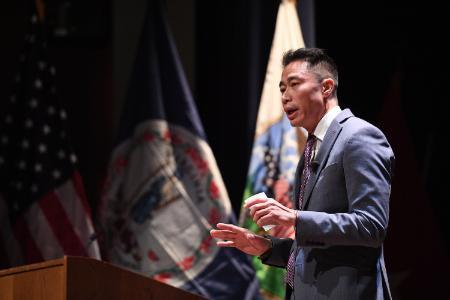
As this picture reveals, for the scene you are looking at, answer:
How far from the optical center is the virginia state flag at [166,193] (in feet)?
14.3

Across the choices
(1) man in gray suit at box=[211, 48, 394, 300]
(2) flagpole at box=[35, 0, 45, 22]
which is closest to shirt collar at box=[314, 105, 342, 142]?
(1) man in gray suit at box=[211, 48, 394, 300]

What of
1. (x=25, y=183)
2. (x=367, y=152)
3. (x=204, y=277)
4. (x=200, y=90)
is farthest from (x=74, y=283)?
(x=200, y=90)

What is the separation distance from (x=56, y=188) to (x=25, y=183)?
185mm

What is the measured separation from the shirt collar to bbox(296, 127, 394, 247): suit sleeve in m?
0.20

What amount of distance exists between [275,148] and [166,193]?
68 cm

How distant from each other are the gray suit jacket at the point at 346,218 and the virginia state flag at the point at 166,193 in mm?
2113

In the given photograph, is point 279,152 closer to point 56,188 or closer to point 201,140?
point 201,140

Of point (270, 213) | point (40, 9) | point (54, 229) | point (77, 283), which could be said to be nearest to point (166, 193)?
point (54, 229)

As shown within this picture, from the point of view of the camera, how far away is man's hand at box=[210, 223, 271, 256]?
2.34 m

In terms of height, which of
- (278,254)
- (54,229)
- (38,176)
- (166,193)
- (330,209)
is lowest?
(54,229)

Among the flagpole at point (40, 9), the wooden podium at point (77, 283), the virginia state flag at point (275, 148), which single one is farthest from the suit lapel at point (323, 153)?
the flagpole at point (40, 9)

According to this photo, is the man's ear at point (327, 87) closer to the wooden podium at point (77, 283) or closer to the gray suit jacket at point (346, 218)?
A: the gray suit jacket at point (346, 218)

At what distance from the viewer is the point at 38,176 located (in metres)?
4.55

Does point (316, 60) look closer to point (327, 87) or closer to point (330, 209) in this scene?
point (327, 87)
